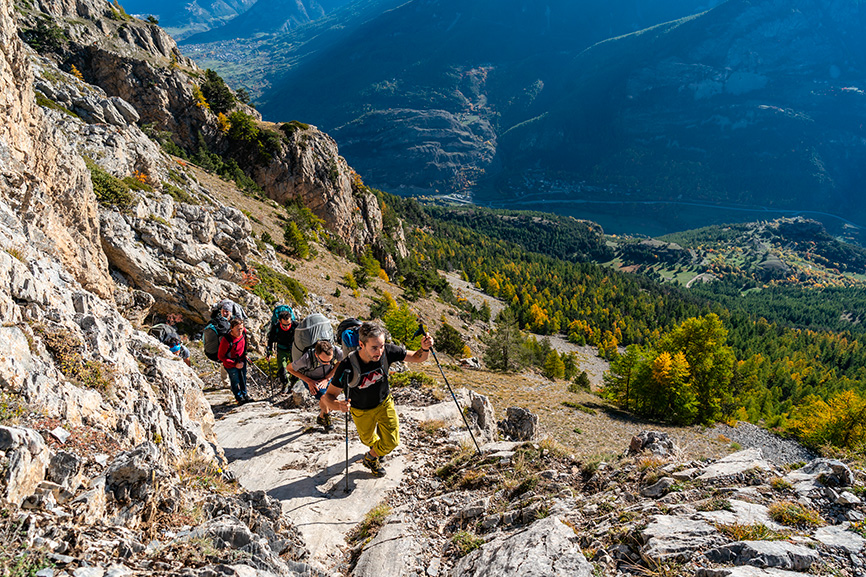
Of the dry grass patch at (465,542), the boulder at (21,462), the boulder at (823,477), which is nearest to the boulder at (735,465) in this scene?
the boulder at (823,477)

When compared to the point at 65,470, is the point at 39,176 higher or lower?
higher

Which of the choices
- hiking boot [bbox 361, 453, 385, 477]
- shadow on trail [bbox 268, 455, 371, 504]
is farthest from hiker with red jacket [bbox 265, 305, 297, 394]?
hiking boot [bbox 361, 453, 385, 477]

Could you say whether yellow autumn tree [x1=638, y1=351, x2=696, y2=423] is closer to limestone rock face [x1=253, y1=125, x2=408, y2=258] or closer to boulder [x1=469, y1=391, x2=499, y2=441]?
boulder [x1=469, y1=391, x2=499, y2=441]

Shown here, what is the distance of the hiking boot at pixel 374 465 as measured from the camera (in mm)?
8078

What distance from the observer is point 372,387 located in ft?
24.1

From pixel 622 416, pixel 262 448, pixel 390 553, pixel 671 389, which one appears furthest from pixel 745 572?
pixel 671 389

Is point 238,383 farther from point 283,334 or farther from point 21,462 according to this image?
point 21,462

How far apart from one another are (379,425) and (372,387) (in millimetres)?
1059

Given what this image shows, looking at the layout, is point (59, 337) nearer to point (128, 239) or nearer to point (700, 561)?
point (700, 561)

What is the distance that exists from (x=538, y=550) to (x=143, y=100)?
56.1 meters

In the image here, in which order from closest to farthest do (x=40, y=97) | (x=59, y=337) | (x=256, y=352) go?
(x=59, y=337)
(x=256, y=352)
(x=40, y=97)

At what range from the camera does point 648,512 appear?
5.47 m

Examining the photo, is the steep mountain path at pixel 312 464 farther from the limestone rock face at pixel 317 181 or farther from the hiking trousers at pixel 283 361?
the limestone rock face at pixel 317 181

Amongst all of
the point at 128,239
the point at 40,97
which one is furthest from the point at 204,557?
the point at 40,97
